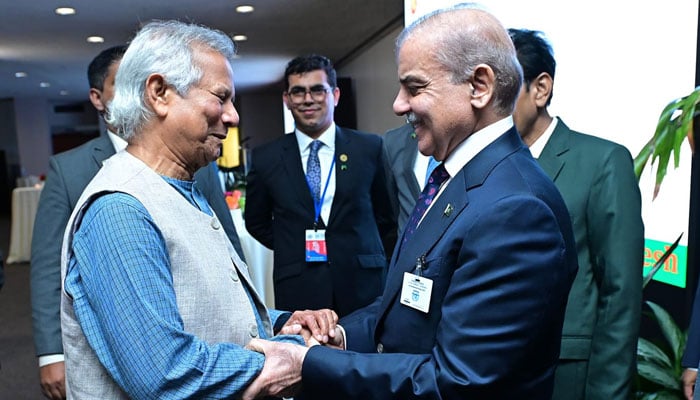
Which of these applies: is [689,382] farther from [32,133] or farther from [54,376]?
[32,133]

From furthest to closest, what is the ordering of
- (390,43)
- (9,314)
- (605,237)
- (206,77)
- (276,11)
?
(390,43), (276,11), (9,314), (605,237), (206,77)

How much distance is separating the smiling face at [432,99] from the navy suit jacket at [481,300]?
0.23ft

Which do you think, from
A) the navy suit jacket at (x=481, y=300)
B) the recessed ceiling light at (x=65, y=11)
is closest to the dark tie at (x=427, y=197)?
the navy suit jacket at (x=481, y=300)

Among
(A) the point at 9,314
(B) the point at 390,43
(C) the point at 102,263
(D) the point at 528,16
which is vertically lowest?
(A) the point at 9,314

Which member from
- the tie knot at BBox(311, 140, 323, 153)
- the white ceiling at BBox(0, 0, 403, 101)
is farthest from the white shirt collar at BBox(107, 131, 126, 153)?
the white ceiling at BBox(0, 0, 403, 101)

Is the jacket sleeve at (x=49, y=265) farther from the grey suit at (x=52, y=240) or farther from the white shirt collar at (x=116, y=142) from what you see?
the white shirt collar at (x=116, y=142)

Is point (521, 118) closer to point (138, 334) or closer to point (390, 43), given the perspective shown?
point (138, 334)

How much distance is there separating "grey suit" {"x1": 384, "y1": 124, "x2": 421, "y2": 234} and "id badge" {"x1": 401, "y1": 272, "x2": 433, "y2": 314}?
1311mm

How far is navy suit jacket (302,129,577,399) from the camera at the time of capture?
39.2 inches

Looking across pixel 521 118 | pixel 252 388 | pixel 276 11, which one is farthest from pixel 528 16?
pixel 276 11

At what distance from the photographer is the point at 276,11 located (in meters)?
7.56

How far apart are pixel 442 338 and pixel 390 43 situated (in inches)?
291

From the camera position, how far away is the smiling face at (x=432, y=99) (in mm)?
1135

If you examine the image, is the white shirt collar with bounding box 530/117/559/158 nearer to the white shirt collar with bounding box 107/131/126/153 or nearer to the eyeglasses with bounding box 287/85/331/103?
the eyeglasses with bounding box 287/85/331/103
